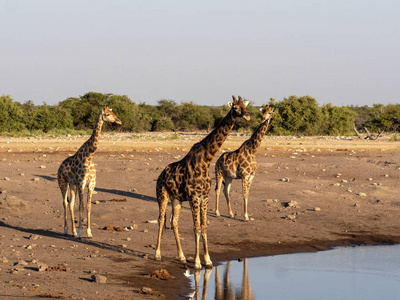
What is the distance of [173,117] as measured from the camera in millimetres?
69188

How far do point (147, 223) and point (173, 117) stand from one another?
55.3 metres

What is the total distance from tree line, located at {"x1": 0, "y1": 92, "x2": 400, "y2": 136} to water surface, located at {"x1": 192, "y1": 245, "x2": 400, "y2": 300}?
36381mm

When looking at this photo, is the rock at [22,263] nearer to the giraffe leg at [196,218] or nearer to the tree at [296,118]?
the giraffe leg at [196,218]

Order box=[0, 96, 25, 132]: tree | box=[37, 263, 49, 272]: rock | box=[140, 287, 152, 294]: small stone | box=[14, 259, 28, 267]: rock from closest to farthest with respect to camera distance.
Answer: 1. box=[140, 287, 152, 294]: small stone
2. box=[37, 263, 49, 272]: rock
3. box=[14, 259, 28, 267]: rock
4. box=[0, 96, 25, 132]: tree

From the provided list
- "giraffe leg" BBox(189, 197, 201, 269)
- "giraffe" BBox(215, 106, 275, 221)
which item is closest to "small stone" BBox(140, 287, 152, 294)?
"giraffe leg" BBox(189, 197, 201, 269)

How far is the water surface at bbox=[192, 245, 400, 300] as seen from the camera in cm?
980

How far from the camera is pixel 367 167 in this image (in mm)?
24094

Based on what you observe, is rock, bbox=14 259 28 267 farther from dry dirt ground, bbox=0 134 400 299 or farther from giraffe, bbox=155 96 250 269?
giraffe, bbox=155 96 250 269

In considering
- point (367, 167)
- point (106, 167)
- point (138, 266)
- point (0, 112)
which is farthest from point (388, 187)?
point (0, 112)

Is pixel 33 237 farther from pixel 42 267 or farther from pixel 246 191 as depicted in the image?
pixel 246 191

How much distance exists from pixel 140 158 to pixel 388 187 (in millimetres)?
11287

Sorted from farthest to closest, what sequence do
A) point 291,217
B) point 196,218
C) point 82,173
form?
point 291,217, point 82,173, point 196,218

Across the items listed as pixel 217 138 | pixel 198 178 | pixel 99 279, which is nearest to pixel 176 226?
pixel 198 178

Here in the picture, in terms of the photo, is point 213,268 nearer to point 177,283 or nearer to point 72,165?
point 177,283
